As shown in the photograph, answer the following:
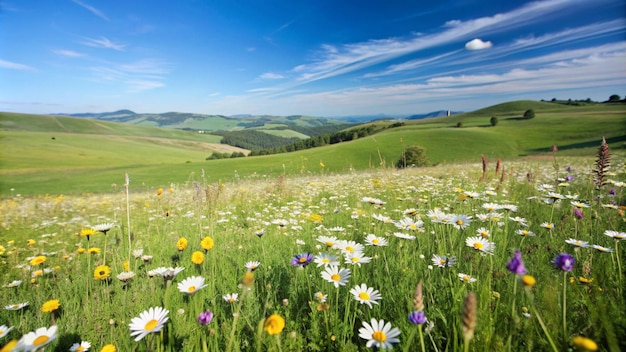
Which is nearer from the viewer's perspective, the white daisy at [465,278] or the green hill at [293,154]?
the white daisy at [465,278]

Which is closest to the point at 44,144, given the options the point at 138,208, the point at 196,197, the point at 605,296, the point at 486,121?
the point at 138,208

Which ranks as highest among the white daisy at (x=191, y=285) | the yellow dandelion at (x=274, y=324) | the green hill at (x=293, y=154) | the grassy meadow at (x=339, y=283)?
the yellow dandelion at (x=274, y=324)

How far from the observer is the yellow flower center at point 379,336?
1285mm

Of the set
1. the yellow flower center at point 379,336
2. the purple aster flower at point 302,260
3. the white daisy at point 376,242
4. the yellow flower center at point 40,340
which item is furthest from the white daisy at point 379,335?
the yellow flower center at point 40,340

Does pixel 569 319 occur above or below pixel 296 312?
above

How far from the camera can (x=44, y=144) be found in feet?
210

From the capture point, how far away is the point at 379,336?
1321 millimetres

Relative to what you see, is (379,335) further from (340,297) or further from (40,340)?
(40,340)

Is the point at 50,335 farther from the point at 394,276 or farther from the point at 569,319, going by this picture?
the point at 569,319

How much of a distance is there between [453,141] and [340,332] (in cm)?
5263

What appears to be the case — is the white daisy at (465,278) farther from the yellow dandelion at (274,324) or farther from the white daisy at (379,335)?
the yellow dandelion at (274,324)

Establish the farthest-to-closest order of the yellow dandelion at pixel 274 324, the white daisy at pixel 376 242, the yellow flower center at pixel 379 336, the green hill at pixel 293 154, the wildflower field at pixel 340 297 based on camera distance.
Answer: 1. the green hill at pixel 293 154
2. the white daisy at pixel 376 242
3. the wildflower field at pixel 340 297
4. the yellow flower center at pixel 379 336
5. the yellow dandelion at pixel 274 324

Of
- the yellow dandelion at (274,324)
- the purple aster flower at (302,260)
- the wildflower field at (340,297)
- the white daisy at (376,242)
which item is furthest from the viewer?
the white daisy at (376,242)

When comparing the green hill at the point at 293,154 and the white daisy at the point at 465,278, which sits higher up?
the white daisy at the point at 465,278
